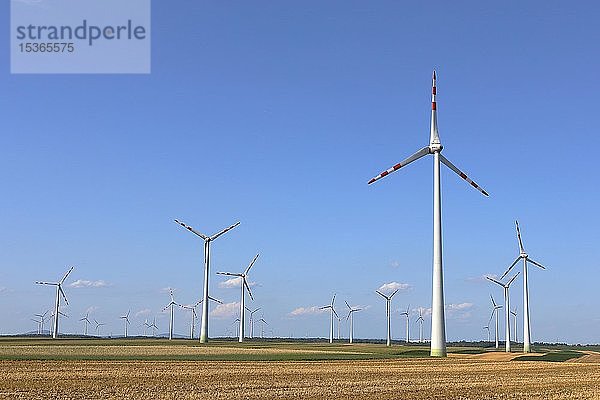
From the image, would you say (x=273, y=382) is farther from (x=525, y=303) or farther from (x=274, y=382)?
(x=525, y=303)

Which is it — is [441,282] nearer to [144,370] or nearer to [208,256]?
[144,370]

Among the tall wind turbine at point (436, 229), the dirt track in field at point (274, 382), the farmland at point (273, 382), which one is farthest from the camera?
the tall wind turbine at point (436, 229)

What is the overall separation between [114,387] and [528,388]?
24174 millimetres

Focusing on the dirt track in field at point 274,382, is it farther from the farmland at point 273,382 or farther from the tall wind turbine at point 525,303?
the tall wind turbine at point 525,303

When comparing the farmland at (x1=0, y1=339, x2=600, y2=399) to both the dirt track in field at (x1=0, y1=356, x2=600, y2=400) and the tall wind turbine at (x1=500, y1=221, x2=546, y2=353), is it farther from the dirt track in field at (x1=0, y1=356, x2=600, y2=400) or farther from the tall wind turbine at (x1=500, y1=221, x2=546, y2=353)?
the tall wind turbine at (x1=500, y1=221, x2=546, y2=353)

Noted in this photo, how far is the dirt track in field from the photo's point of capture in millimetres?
38438

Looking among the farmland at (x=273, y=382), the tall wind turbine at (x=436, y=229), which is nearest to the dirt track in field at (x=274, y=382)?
the farmland at (x=273, y=382)

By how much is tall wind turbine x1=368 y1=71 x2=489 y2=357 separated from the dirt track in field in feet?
67.7

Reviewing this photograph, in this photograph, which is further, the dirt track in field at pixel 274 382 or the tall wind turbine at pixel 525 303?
the tall wind turbine at pixel 525 303

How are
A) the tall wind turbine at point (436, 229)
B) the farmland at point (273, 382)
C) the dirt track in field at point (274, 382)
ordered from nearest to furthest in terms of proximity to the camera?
the dirt track in field at point (274, 382) < the farmland at point (273, 382) < the tall wind turbine at point (436, 229)

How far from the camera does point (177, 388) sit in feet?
134

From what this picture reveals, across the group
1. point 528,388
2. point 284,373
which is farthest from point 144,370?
point 528,388

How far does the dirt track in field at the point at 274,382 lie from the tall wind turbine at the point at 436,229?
67.7 feet

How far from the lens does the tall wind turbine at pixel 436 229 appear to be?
83.1 m
